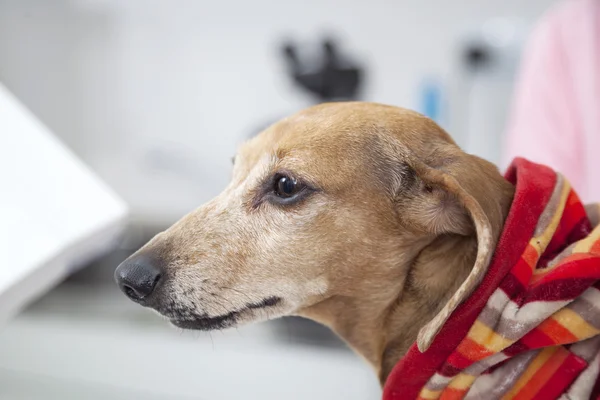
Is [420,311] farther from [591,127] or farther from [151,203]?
[151,203]

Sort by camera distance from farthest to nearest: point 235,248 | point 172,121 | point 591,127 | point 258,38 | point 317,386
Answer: point 172,121
point 258,38
point 317,386
point 591,127
point 235,248

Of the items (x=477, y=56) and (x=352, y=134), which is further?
(x=477, y=56)

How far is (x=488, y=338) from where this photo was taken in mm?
692

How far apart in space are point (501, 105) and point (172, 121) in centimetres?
133

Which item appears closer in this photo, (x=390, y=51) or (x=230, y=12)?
(x=390, y=51)

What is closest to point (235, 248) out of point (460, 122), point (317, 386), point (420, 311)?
point (420, 311)

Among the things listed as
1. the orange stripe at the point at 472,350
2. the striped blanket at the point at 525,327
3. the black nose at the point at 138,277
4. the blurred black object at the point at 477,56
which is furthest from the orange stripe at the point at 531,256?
the blurred black object at the point at 477,56

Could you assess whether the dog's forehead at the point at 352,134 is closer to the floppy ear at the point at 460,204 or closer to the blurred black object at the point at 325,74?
the floppy ear at the point at 460,204

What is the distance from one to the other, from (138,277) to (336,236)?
11.3 inches

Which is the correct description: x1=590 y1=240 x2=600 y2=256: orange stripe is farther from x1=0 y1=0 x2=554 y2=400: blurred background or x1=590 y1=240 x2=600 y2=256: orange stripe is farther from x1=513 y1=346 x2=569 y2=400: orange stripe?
x1=0 y1=0 x2=554 y2=400: blurred background

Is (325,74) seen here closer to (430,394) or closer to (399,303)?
(399,303)

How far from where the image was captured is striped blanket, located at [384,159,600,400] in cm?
69

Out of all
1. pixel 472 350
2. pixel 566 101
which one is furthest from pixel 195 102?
pixel 472 350

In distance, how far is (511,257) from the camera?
697mm
